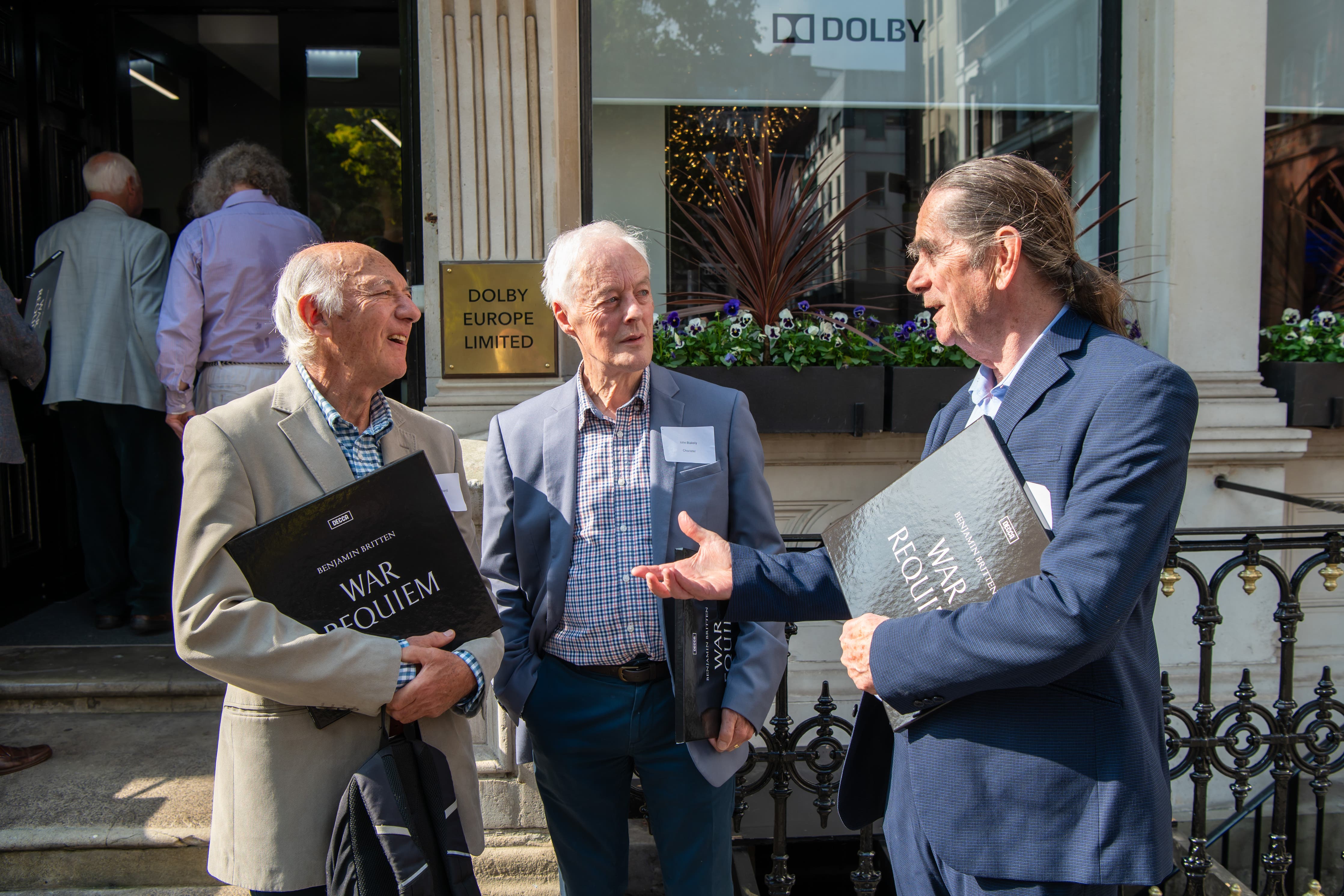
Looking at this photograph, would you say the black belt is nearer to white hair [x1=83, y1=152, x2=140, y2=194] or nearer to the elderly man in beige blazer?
the elderly man in beige blazer

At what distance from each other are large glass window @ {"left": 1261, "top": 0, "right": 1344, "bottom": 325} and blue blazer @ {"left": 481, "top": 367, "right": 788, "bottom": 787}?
12.5 ft

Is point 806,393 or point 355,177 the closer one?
point 806,393

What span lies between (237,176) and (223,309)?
61cm

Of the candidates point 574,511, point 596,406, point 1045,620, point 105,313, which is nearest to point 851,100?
point 596,406

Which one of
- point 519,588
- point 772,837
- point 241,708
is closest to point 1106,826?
point 519,588

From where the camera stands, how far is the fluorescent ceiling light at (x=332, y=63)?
5.91 meters

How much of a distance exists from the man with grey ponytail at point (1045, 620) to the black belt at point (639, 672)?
0.62 meters

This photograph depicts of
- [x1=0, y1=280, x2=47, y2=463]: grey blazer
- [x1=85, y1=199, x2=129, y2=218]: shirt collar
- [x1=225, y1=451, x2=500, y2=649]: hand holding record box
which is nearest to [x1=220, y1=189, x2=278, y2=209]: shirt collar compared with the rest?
[x1=85, y1=199, x2=129, y2=218]: shirt collar

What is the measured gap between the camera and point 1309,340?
4363 mm

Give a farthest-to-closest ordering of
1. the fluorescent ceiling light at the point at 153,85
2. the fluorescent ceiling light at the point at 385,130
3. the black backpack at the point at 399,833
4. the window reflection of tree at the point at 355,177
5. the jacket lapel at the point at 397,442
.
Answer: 1. the fluorescent ceiling light at the point at 385,130
2. the window reflection of tree at the point at 355,177
3. the fluorescent ceiling light at the point at 153,85
4. the jacket lapel at the point at 397,442
5. the black backpack at the point at 399,833

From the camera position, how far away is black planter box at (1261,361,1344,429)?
424 centimetres

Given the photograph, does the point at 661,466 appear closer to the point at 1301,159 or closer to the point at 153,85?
the point at 1301,159

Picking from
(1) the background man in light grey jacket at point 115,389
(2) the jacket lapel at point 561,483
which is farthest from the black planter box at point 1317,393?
(1) the background man in light grey jacket at point 115,389

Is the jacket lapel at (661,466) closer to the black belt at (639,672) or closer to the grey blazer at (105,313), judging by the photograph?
the black belt at (639,672)
